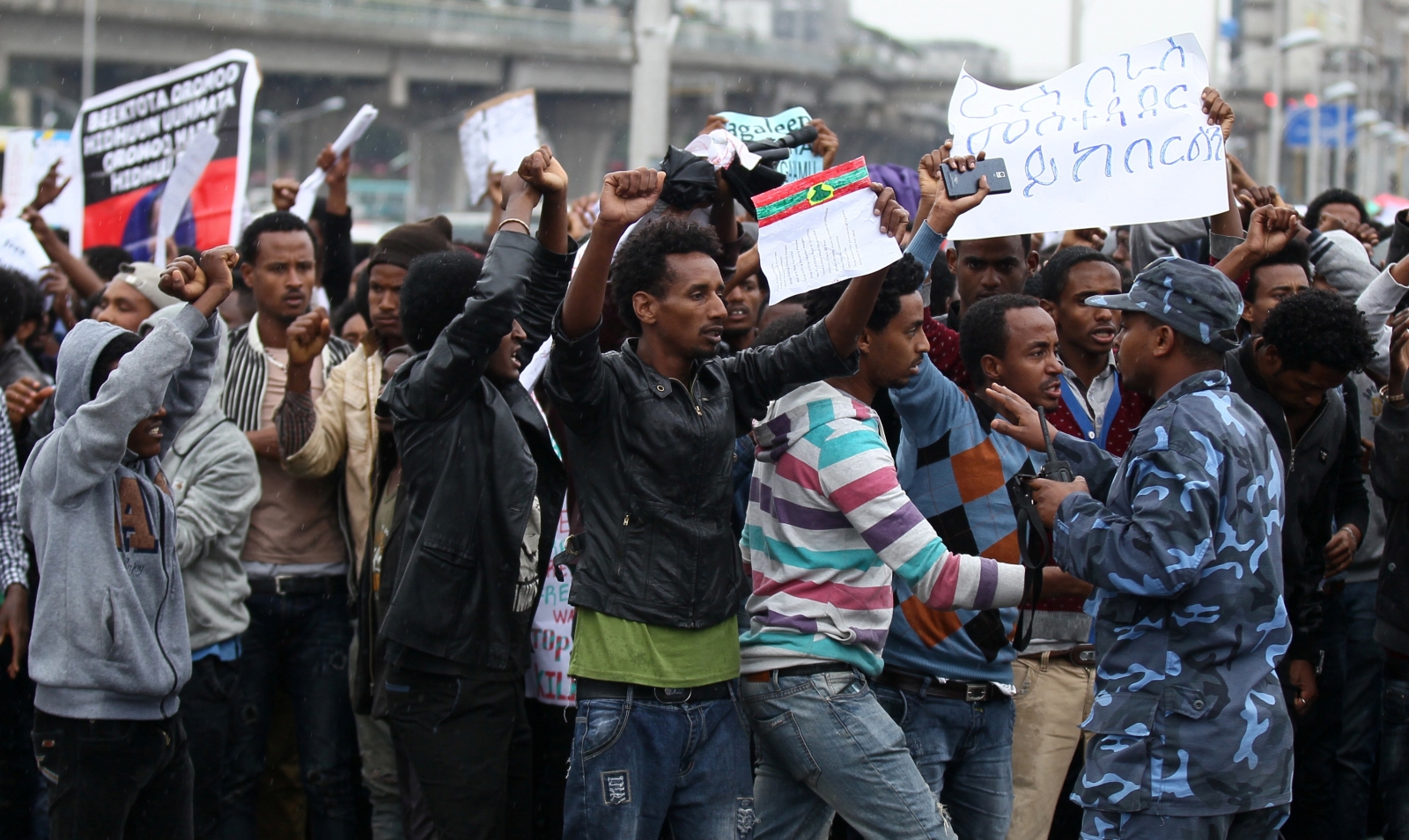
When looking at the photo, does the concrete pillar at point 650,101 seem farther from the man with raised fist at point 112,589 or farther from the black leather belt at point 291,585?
the man with raised fist at point 112,589

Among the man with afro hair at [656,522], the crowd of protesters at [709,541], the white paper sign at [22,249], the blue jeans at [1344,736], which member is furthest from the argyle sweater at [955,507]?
the white paper sign at [22,249]

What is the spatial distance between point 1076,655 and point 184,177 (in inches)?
195

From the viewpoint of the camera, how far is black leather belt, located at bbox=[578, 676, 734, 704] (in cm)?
353

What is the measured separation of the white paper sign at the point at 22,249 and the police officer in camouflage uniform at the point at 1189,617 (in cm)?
596

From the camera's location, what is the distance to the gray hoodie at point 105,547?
4.10 meters

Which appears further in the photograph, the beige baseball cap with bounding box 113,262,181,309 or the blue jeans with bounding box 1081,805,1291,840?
the beige baseball cap with bounding box 113,262,181,309

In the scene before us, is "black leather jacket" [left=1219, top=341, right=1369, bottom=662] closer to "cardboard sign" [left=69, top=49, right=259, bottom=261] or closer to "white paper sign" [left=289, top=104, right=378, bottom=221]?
"white paper sign" [left=289, top=104, right=378, bottom=221]

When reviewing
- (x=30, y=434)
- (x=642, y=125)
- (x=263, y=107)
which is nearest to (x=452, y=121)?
(x=263, y=107)

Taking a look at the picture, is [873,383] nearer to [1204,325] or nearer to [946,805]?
[1204,325]

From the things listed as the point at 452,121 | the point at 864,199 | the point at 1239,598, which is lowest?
the point at 1239,598

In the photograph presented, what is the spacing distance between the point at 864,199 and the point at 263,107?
2392 inches

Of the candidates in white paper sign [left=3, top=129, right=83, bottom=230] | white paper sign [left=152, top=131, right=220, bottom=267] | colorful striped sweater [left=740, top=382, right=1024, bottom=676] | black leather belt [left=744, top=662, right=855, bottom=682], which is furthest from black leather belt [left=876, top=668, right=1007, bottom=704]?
white paper sign [left=3, top=129, right=83, bottom=230]

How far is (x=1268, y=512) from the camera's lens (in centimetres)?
352

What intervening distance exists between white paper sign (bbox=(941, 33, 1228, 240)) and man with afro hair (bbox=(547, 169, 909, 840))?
4.27 ft
